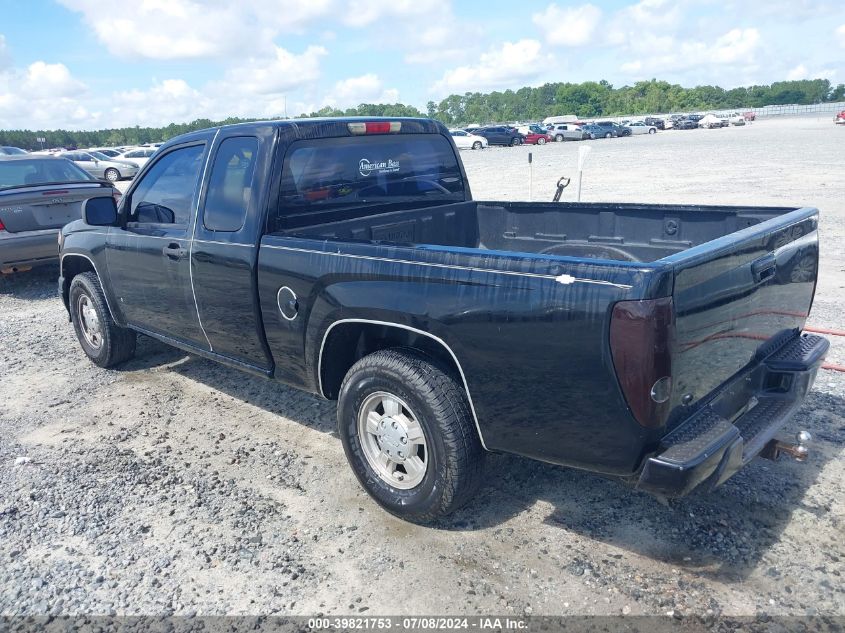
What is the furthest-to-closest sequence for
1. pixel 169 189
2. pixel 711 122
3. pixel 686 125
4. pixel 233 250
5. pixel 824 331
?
pixel 686 125 → pixel 711 122 → pixel 824 331 → pixel 169 189 → pixel 233 250

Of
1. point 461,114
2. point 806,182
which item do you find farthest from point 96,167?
point 461,114

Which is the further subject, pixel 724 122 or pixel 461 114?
pixel 461 114

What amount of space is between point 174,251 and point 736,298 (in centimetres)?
337

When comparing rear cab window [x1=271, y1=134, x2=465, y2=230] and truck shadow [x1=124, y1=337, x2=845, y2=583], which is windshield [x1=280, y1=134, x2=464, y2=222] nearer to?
rear cab window [x1=271, y1=134, x2=465, y2=230]

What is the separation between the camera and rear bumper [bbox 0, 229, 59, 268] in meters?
8.19

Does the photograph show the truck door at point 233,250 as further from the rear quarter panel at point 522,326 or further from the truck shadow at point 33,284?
the truck shadow at point 33,284

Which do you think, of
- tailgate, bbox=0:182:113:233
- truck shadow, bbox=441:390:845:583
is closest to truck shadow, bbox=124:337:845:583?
truck shadow, bbox=441:390:845:583

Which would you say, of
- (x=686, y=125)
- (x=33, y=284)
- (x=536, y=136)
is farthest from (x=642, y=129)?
(x=33, y=284)

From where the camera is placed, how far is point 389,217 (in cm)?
458

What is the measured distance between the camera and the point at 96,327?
19.4ft

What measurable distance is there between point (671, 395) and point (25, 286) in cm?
956

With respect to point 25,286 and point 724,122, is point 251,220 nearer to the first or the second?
point 25,286

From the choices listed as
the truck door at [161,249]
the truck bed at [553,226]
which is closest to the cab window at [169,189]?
the truck door at [161,249]

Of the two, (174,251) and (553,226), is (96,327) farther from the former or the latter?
(553,226)
